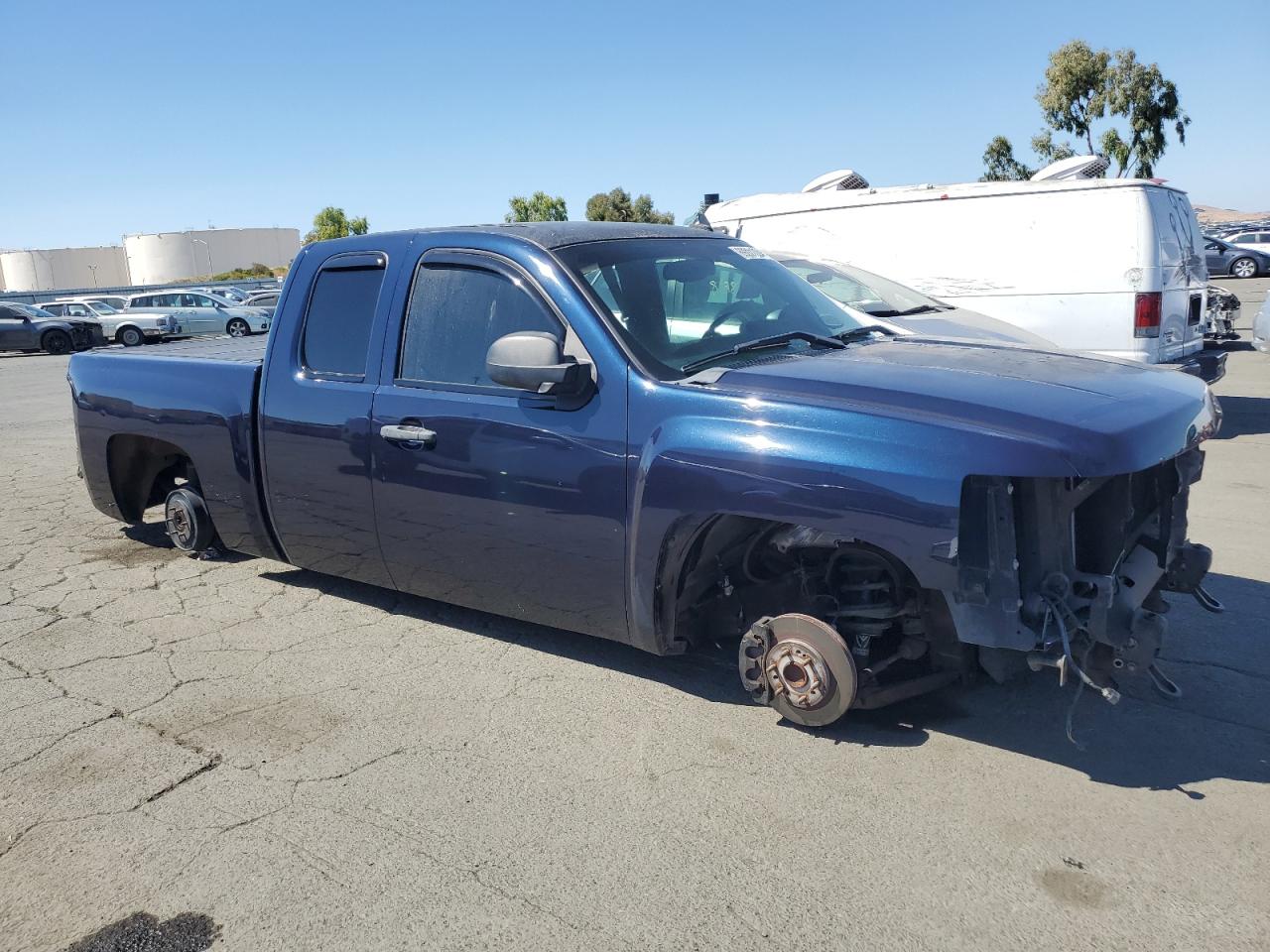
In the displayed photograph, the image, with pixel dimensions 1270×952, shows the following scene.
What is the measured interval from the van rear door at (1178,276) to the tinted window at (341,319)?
694cm

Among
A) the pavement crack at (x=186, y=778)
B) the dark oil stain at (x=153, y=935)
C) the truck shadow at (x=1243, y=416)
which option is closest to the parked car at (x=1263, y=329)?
the truck shadow at (x=1243, y=416)

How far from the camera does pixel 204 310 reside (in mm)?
32125

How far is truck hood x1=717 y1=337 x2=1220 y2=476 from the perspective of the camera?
9.77 ft

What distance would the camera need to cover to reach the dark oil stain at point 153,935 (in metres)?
2.63

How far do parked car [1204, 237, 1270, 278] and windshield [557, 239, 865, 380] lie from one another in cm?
3312

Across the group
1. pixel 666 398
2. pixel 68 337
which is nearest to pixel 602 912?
pixel 666 398

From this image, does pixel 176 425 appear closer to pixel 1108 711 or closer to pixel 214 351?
pixel 214 351

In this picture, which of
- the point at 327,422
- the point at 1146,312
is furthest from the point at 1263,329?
the point at 327,422

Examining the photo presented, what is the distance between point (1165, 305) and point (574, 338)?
22.9 feet

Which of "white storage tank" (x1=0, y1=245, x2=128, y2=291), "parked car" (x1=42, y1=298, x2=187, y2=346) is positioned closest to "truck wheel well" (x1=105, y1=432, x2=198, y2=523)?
"parked car" (x1=42, y1=298, x2=187, y2=346)

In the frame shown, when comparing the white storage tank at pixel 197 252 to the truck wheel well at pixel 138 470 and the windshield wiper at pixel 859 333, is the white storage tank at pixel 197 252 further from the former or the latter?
the windshield wiper at pixel 859 333

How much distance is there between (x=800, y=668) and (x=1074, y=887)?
3.49 feet

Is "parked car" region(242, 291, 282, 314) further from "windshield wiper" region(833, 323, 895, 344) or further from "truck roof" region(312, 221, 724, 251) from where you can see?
"windshield wiper" region(833, 323, 895, 344)

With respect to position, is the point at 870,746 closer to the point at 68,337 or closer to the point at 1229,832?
the point at 1229,832
